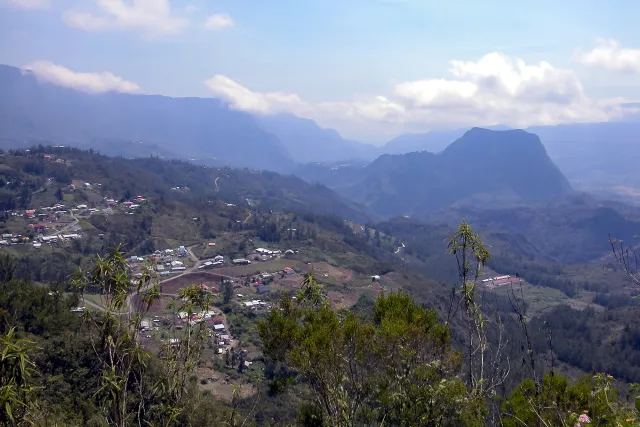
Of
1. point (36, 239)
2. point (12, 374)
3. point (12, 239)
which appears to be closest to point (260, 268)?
point (36, 239)

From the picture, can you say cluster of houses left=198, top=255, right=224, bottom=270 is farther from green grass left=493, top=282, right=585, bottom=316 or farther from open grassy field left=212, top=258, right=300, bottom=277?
green grass left=493, top=282, right=585, bottom=316

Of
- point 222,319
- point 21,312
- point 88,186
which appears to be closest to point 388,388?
point 21,312

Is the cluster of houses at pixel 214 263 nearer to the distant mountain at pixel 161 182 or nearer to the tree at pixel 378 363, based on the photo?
the distant mountain at pixel 161 182

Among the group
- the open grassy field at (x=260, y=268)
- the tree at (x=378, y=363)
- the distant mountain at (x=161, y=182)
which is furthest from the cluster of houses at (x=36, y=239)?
the tree at (x=378, y=363)

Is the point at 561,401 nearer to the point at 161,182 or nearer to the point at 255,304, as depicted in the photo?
the point at 255,304

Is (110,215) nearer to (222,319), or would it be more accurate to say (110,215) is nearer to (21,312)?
(222,319)


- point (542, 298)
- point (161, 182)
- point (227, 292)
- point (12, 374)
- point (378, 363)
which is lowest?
point (542, 298)

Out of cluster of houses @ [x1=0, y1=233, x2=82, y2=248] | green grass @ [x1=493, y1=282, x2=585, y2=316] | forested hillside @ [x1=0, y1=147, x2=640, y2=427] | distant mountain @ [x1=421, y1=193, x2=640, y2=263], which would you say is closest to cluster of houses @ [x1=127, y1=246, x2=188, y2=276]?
forested hillside @ [x1=0, y1=147, x2=640, y2=427]

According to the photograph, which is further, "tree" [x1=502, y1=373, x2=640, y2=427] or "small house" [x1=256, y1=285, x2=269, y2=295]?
"small house" [x1=256, y1=285, x2=269, y2=295]
